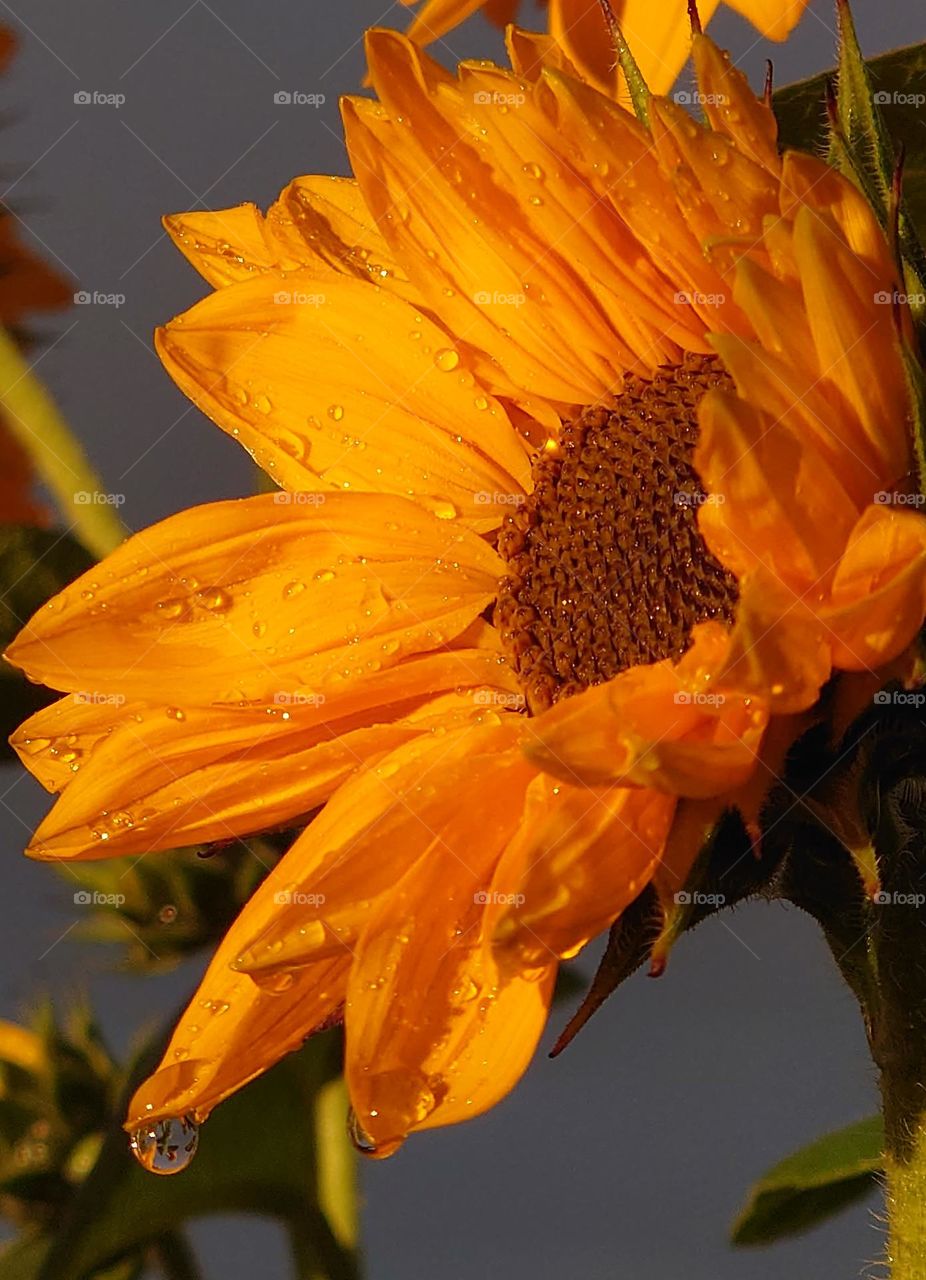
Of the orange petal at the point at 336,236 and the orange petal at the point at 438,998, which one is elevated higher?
the orange petal at the point at 336,236

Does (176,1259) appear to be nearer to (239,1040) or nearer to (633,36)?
(239,1040)

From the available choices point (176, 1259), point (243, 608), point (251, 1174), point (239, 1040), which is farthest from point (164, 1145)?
point (176, 1259)

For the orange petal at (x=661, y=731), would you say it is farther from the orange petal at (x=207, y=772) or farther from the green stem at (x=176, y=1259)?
the green stem at (x=176, y=1259)

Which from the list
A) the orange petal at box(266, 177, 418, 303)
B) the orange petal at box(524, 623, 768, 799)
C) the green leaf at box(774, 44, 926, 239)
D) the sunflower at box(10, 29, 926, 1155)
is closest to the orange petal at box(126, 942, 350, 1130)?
the sunflower at box(10, 29, 926, 1155)

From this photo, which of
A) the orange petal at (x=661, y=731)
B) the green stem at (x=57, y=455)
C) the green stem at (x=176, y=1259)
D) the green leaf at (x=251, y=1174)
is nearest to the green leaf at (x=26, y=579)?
the green stem at (x=57, y=455)

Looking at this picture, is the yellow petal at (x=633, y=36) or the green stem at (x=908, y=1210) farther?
the yellow petal at (x=633, y=36)

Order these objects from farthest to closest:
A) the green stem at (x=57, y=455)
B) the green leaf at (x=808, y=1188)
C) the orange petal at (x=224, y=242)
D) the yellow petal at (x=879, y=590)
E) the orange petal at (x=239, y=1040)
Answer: the green stem at (x=57, y=455), the green leaf at (x=808, y=1188), the orange petal at (x=224, y=242), the orange petal at (x=239, y=1040), the yellow petal at (x=879, y=590)

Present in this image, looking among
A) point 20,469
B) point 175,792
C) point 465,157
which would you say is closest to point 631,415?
point 465,157
